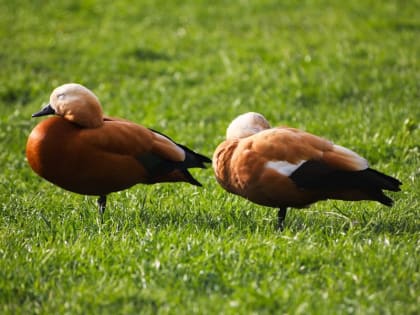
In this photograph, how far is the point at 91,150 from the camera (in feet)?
17.2

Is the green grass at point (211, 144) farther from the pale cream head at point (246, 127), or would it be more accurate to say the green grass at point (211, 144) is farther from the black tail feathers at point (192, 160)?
the pale cream head at point (246, 127)

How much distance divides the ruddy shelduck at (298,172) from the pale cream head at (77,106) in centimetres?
104

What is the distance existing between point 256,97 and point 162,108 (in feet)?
4.07

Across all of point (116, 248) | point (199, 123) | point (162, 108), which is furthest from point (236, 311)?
point (162, 108)

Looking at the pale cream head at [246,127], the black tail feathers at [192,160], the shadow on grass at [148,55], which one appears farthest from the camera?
the shadow on grass at [148,55]

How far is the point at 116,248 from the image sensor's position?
15.6 feet

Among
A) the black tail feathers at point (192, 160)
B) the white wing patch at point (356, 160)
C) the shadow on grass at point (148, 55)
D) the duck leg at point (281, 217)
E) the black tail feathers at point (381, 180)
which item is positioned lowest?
the shadow on grass at point (148, 55)

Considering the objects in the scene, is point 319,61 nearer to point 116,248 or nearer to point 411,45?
point 411,45

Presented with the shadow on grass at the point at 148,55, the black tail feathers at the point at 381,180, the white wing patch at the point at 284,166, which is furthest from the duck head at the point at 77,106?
the shadow on grass at the point at 148,55

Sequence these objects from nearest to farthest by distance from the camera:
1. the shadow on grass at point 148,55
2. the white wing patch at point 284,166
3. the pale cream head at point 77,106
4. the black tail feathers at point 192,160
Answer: the white wing patch at point 284,166 < the pale cream head at point 77,106 < the black tail feathers at point 192,160 < the shadow on grass at point 148,55

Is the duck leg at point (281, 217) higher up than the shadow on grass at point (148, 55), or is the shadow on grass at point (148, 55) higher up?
the duck leg at point (281, 217)

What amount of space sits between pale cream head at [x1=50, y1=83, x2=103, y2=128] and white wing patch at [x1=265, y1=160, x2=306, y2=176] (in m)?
1.31

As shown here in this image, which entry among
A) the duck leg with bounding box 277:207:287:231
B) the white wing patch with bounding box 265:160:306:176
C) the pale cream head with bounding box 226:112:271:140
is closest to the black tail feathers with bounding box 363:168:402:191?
the white wing patch with bounding box 265:160:306:176

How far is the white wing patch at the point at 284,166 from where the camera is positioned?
5.00 metres
